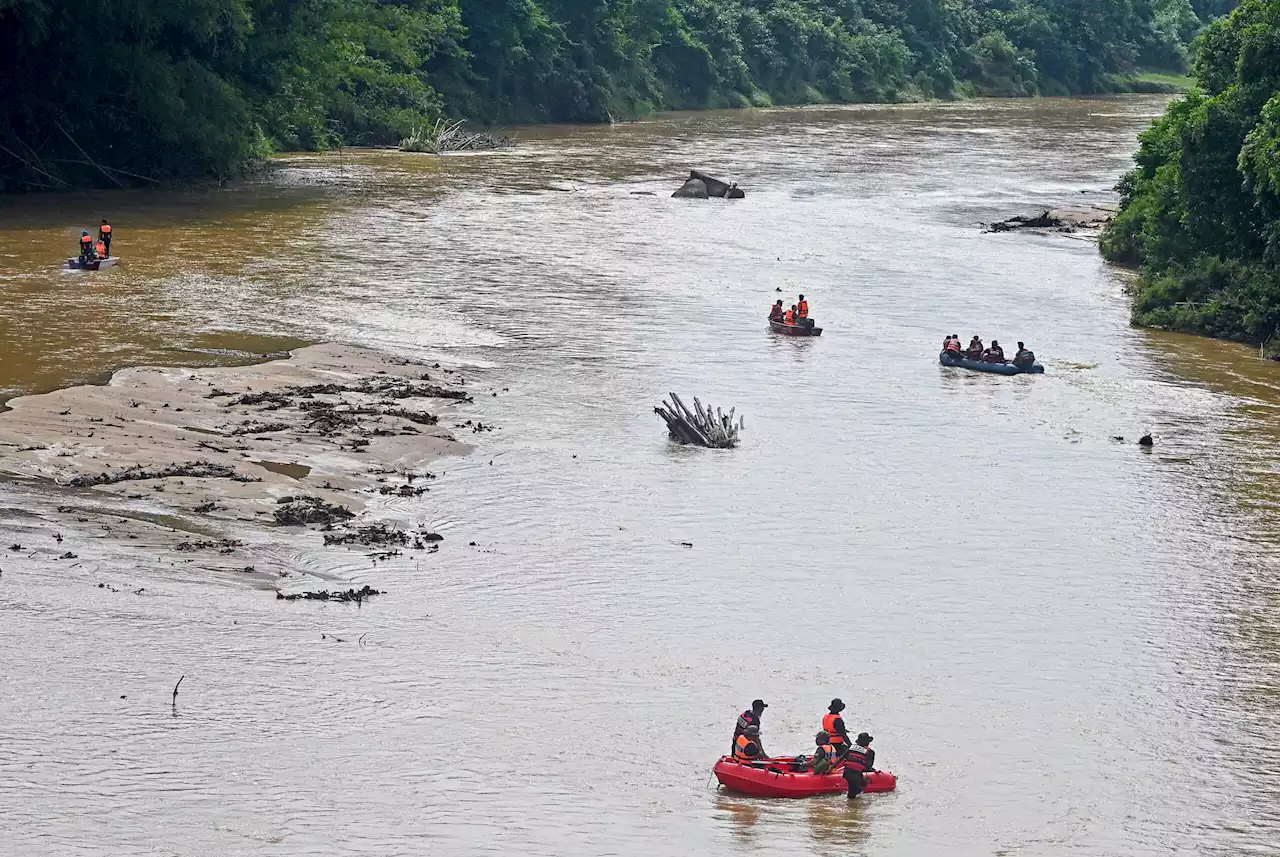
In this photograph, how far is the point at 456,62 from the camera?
96625mm

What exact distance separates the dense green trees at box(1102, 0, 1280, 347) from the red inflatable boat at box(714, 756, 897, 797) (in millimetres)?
26328

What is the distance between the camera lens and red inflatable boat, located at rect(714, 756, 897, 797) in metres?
19.2

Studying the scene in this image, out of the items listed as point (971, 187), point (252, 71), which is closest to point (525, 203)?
point (252, 71)

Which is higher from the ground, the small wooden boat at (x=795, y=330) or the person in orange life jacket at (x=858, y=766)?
the small wooden boat at (x=795, y=330)

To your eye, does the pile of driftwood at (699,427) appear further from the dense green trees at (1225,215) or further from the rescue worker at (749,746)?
the dense green trees at (1225,215)

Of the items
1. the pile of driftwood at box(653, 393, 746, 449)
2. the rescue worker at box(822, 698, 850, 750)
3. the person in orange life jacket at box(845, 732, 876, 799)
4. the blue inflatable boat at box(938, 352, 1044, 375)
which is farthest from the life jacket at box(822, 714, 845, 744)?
the blue inflatable boat at box(938, 352, 1044, 375)

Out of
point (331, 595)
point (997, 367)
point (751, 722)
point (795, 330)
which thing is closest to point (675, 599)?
point (331, 595)

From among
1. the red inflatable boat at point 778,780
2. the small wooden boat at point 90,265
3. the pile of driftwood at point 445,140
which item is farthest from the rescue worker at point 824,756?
the pile of driftwood at point 445,140

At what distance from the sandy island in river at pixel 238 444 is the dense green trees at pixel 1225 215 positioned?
19.9 meters

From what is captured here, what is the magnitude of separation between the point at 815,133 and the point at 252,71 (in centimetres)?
4332

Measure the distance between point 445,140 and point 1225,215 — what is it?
4619cm

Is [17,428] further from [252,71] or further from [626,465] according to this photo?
[252,71]

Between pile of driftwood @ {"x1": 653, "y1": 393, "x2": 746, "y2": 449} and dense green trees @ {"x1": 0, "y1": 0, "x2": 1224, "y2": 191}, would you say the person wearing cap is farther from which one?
dense green trees @ {"x1": 0, "y1": 0, "x2": 1224, "y2": 191}

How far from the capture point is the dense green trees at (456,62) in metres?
59.9
